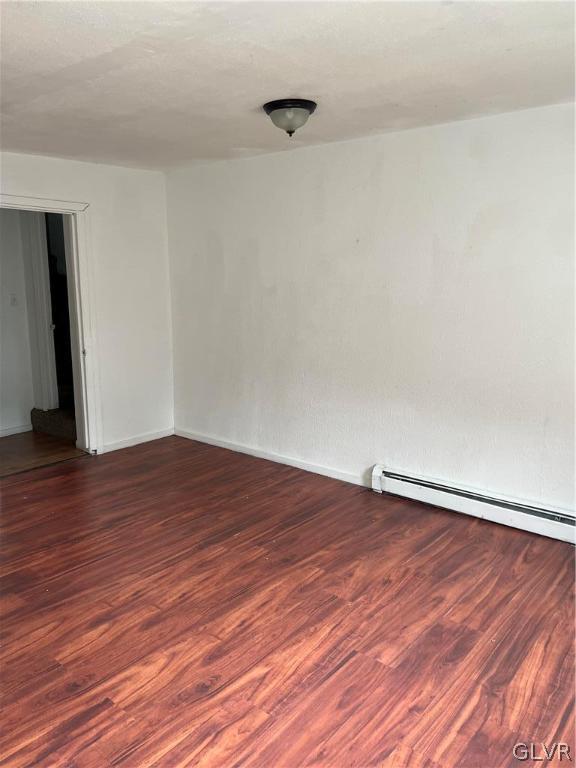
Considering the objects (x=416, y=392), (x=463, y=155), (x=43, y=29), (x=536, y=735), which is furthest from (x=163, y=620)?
(x=463, y=155)

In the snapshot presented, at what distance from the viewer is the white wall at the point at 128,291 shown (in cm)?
471

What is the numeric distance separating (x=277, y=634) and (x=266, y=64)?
2352 millimetres

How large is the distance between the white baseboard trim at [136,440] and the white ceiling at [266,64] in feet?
8.24

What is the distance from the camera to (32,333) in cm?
569

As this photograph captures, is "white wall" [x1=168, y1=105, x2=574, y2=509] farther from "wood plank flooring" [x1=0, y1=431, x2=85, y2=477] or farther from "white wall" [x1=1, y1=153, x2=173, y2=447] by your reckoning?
"wood plank flooring" [x1=0, y1=431, x2=85, y2=477]

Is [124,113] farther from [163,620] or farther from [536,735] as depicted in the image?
[536,735]

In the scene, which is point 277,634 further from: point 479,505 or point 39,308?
point 39,308

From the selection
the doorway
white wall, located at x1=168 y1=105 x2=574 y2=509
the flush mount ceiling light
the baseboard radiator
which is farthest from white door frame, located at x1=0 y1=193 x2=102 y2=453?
the baseboard radiator

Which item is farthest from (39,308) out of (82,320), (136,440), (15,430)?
(136,440)

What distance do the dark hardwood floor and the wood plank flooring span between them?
791 millimetres

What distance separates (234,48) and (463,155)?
1.67 m

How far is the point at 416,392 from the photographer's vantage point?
380cm

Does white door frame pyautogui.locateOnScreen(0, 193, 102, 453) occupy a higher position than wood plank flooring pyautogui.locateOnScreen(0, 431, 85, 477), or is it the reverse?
white door frame pyautogui.locateOnScreen(0, 193, 102, 453)

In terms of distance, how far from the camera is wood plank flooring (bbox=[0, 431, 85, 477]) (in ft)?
15.4
